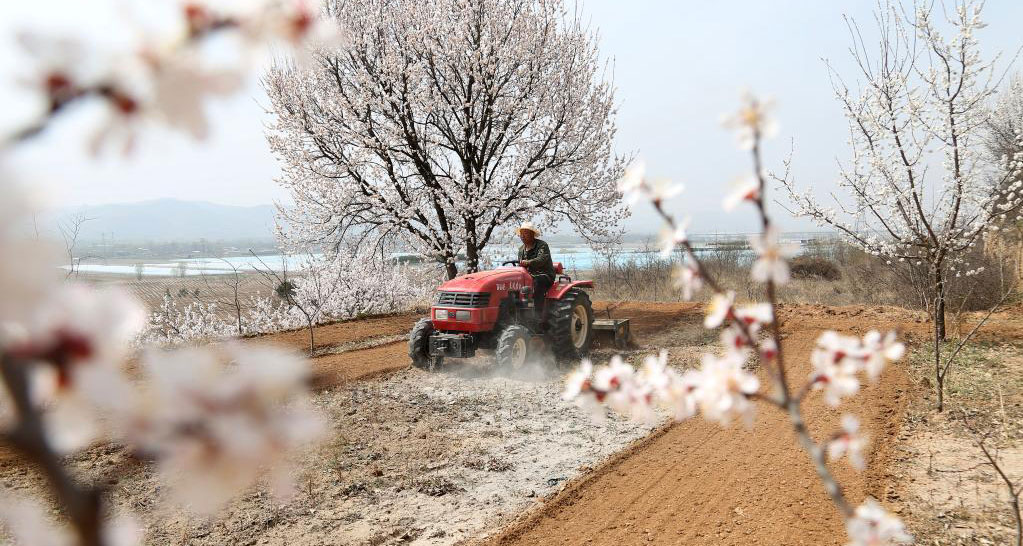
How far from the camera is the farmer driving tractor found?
7.44 meters

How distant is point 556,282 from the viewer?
8.18 m

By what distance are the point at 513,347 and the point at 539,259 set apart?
1.26 metres

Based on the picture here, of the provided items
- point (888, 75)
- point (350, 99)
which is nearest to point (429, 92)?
point (350, 99)

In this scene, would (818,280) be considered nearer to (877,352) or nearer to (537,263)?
(537,263)

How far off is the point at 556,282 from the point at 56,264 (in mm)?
7890

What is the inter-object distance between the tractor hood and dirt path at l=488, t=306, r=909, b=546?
8.92ft

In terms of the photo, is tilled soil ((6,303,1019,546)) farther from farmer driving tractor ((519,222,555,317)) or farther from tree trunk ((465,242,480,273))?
tree trunk ((465,242,480,273))

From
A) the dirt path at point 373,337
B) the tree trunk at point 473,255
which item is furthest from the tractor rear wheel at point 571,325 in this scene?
the tree trunk at point 473,255

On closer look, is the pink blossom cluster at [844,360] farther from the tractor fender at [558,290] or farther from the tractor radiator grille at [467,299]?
the tractor fender at [558,290]

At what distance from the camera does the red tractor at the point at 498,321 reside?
22.5ft

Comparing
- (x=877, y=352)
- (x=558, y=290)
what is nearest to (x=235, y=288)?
(x=558, y=290)

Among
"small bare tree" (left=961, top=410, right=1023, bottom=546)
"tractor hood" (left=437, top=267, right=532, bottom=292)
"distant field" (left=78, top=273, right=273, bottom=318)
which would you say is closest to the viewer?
"small bare tree" (left=961, top=410, right=1023, bottom=546)

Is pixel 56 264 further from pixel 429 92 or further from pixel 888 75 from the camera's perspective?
pixel 429 92

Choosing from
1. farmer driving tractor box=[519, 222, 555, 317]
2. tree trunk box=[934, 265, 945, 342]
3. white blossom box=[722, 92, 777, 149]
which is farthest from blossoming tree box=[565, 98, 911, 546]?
tree trunk box=[934, 265, 945, 342]
